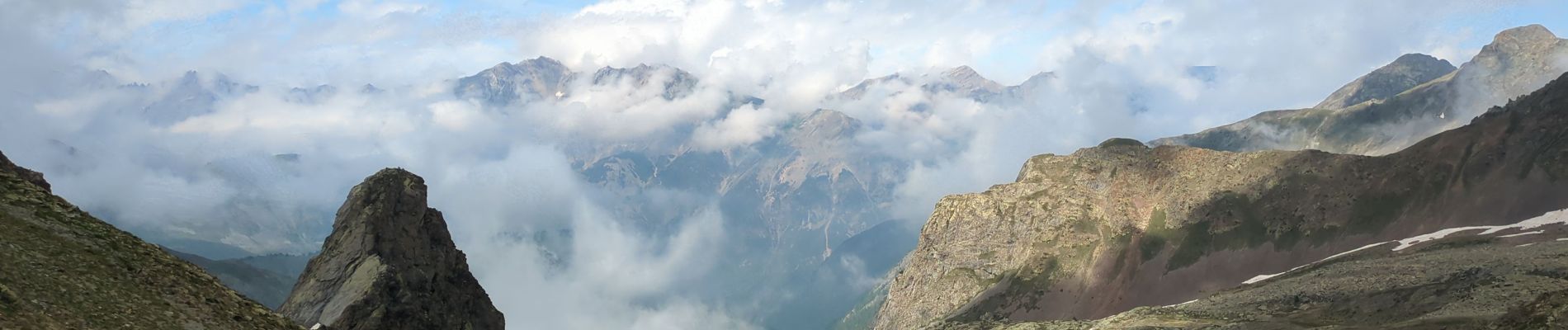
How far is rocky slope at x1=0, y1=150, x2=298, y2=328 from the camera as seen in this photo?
38.8 meters

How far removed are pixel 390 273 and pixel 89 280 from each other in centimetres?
5025

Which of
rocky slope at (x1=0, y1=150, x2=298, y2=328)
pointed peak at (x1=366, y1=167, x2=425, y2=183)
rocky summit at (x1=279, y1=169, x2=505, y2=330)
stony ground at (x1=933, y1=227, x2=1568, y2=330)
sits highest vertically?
pointed peak at (x1=366, y1=167, x2=425, y2=183)

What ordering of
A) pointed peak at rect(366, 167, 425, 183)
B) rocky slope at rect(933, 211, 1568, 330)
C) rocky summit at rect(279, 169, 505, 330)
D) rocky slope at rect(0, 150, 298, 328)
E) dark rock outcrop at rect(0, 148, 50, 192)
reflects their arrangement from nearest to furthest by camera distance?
rocky slope at rect(0, 150, 298, 328), dark rock outcrop at rect(0, 148, 50, 192), rocky summit at rect(279, 169, 505, 330), pointed peak at rect(366, 167, 425, 183), rocky slope at rect(933, 211, 1568, 330)

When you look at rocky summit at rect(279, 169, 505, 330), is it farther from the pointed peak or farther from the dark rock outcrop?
the dark rock outcrop

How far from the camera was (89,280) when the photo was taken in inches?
1676

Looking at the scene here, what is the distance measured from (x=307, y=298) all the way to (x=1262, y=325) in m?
133

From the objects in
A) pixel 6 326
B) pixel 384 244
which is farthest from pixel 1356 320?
pixel 6 326

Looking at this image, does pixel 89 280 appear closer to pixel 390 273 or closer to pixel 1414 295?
pixel 390 273

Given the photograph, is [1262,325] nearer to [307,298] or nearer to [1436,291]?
[1436,291]

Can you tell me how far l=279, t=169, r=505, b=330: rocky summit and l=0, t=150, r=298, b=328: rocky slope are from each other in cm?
3453

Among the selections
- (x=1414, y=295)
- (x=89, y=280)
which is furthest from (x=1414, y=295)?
(x=89, y=280)

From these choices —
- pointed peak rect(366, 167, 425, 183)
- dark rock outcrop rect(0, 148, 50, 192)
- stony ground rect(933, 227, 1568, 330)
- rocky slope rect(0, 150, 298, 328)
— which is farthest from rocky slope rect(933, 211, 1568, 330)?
dark rock outcrop rect(0, 148, 50, 192)

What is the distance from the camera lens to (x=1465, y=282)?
14438 cm

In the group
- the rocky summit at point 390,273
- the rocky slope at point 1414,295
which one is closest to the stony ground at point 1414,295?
the rocky slope at point 1414,295
